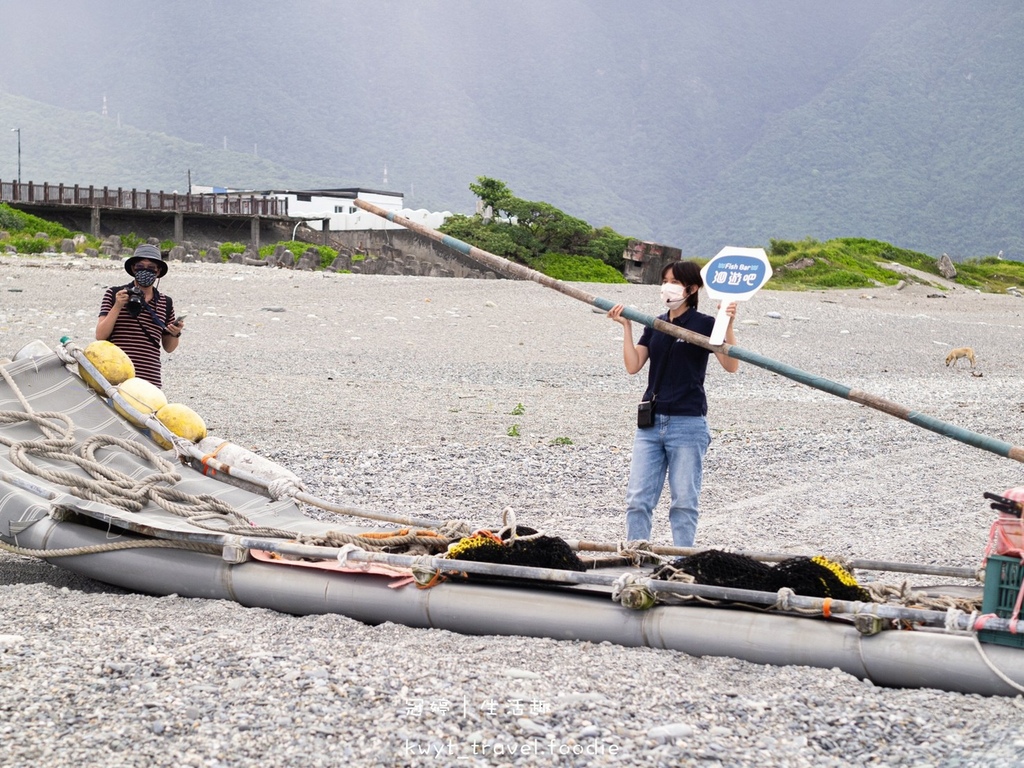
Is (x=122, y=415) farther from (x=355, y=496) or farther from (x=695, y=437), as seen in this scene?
(x=695, y=437)

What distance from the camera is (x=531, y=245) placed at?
36094 millimetres

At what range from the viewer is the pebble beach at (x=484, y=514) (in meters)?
3.25

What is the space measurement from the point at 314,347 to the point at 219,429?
6668 millimetres

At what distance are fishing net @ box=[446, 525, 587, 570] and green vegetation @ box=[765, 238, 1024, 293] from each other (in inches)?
1141

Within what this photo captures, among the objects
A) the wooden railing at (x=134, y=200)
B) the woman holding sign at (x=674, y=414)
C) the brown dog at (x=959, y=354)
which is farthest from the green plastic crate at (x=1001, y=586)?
the wooden railing at (x=134, y=200)

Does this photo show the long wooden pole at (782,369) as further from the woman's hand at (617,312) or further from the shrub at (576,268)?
the shrub at (576,268)

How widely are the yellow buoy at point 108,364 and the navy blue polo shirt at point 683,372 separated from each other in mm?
3385

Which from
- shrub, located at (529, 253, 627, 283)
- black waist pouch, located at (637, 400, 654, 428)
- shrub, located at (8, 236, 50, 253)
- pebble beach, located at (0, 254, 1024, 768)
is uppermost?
shrub, located at (529, 253, 627, 283)

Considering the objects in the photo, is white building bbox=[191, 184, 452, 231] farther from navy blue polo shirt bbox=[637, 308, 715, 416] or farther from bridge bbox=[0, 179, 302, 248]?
navy blue polo shirt bbox=[637, 308, 715, 416]

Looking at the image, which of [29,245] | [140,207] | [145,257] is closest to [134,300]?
[145,257]

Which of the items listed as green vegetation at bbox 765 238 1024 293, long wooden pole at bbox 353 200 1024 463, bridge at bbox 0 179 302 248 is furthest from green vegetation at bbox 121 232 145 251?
long wooden pole at bbox 353 200 1024 463

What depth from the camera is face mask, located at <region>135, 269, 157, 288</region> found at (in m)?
6.91

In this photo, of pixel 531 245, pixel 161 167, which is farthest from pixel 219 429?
pixel 161 167

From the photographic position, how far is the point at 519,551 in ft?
15.4
